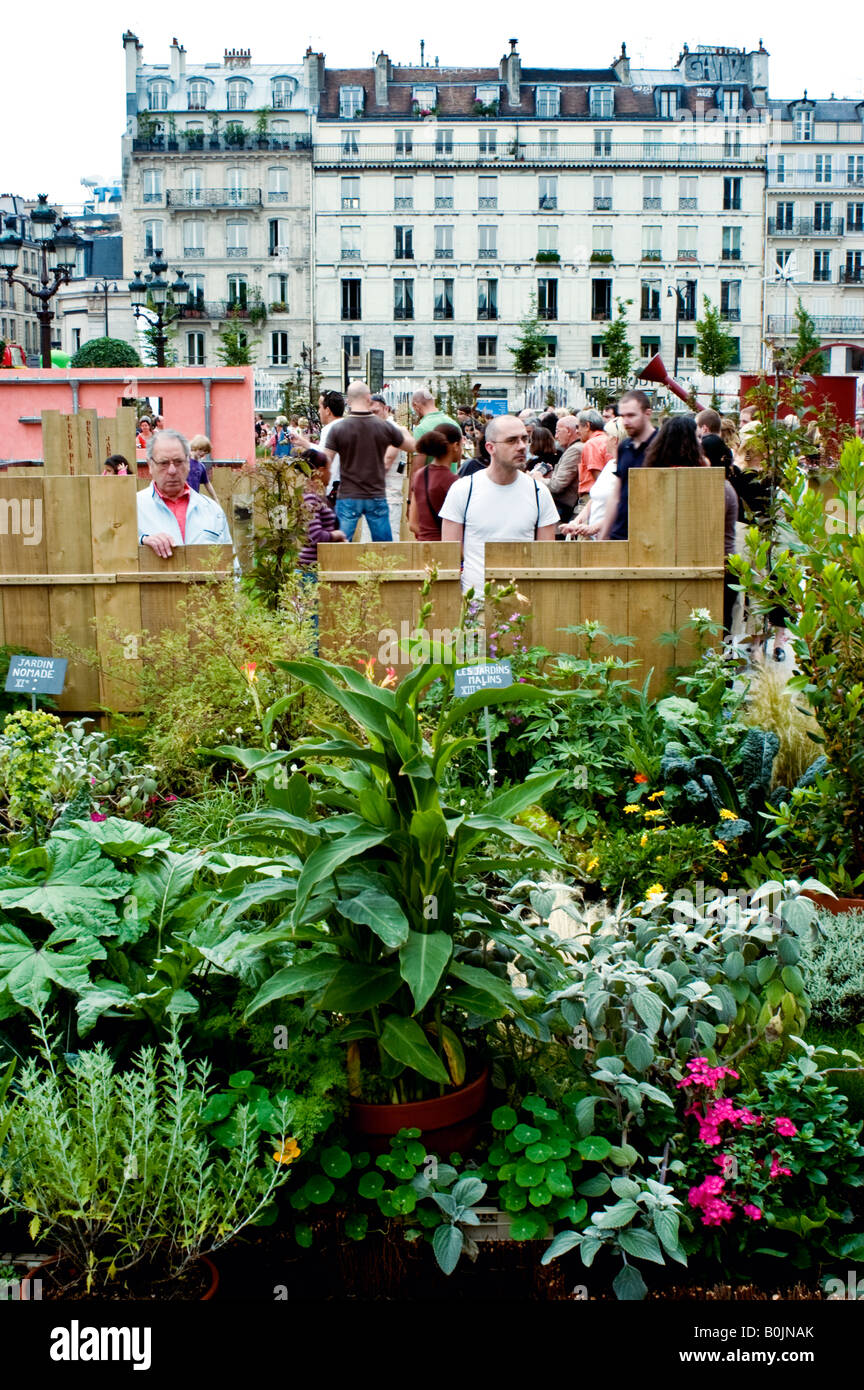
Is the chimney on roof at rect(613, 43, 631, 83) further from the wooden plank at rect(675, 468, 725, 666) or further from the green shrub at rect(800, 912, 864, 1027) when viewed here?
the green shrub at rect(800, 912, 864, 1027)

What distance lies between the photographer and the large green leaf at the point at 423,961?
2656mm

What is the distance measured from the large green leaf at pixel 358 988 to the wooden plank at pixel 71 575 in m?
4.14

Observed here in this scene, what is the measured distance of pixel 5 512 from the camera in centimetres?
671

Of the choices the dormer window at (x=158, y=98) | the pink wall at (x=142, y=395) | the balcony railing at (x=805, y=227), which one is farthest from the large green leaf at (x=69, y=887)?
the dormer window at (x=158, y=98)

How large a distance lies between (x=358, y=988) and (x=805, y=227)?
2778 inches

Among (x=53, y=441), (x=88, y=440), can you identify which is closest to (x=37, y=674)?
(x=53, y=441)

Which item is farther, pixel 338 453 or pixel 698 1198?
pixel 338 453

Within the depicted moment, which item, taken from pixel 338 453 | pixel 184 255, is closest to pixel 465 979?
pixel 338 453

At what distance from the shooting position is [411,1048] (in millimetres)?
2820

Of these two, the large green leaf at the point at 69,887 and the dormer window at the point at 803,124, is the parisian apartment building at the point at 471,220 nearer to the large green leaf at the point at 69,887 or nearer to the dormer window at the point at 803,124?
the dormer window at the point at 803,124

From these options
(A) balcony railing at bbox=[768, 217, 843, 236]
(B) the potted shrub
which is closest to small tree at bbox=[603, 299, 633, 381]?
(A) balcony railing at bbox=[768, 217, 843, 236]
